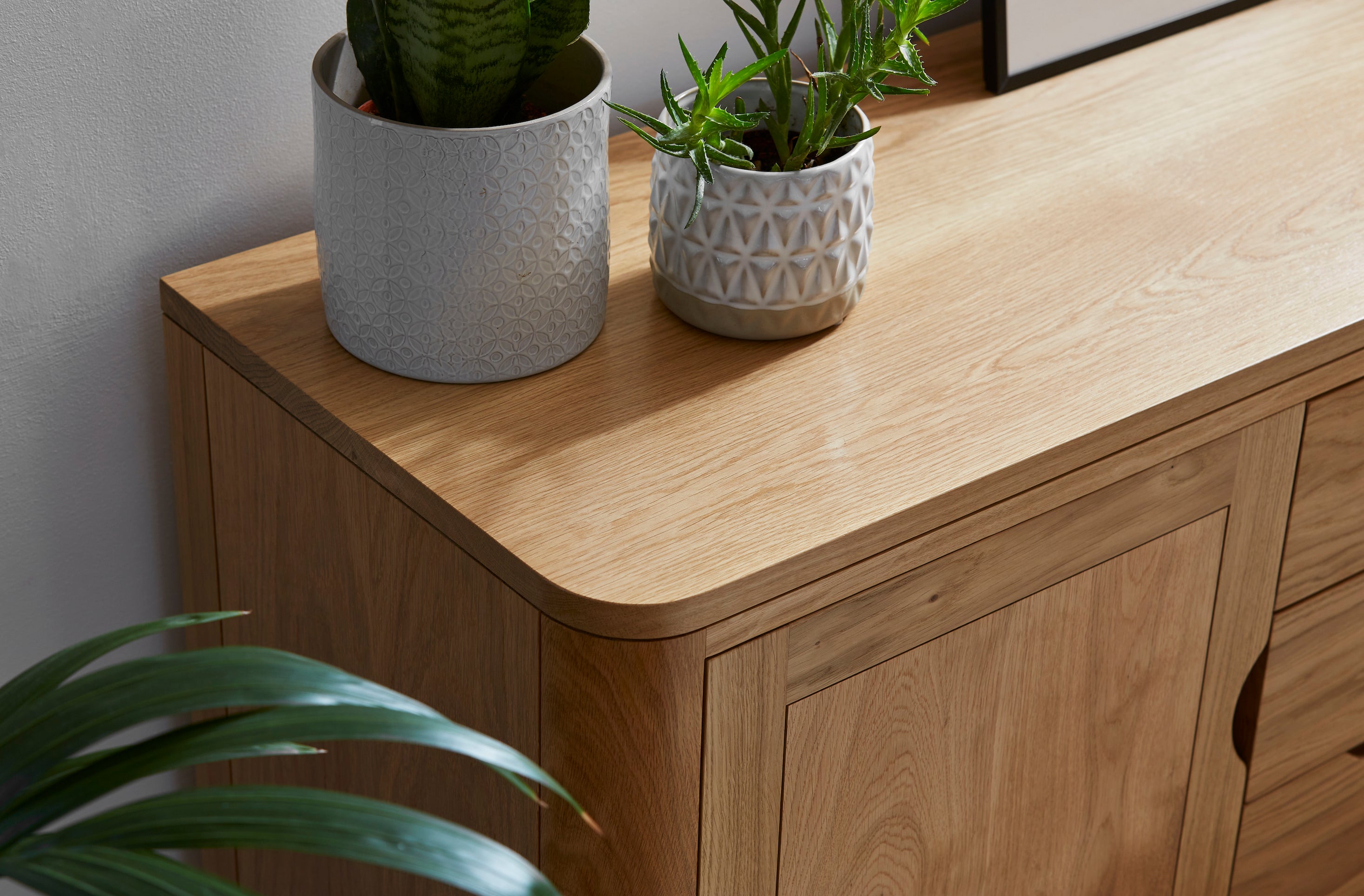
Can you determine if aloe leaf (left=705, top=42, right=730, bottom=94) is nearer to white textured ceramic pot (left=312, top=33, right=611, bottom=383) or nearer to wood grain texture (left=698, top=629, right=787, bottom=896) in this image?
white textured ceramic pot (left=312, top=33, right=611, bottom=383)

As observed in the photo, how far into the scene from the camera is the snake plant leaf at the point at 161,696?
42 cm

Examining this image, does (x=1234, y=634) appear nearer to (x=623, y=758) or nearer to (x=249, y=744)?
(x=623, y=758)

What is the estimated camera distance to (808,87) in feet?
2.61

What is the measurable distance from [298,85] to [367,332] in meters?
0.24

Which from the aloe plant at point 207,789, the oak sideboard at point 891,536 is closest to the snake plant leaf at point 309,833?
the aloe plant at point 207,789

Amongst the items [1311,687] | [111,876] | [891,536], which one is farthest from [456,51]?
[1311,687]

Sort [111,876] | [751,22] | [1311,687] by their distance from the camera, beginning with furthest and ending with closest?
A: [1311,687]
[751,22]
[111,876]

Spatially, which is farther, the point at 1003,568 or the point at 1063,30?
the point at 1063,30

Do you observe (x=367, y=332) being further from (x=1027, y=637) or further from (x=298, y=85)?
(x=1027, y=637)

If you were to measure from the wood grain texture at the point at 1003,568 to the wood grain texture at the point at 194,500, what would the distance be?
15.2 inches

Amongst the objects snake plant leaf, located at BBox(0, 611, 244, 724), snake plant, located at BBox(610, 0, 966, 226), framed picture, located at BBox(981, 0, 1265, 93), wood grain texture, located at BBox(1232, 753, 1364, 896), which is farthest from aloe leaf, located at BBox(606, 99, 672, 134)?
wood grain texture, located at BBox(1232, 753, 1364, 896)

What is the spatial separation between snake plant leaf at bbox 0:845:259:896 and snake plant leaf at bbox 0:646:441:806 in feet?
0.13

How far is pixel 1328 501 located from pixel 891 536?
37cm

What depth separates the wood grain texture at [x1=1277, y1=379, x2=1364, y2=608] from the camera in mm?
846
